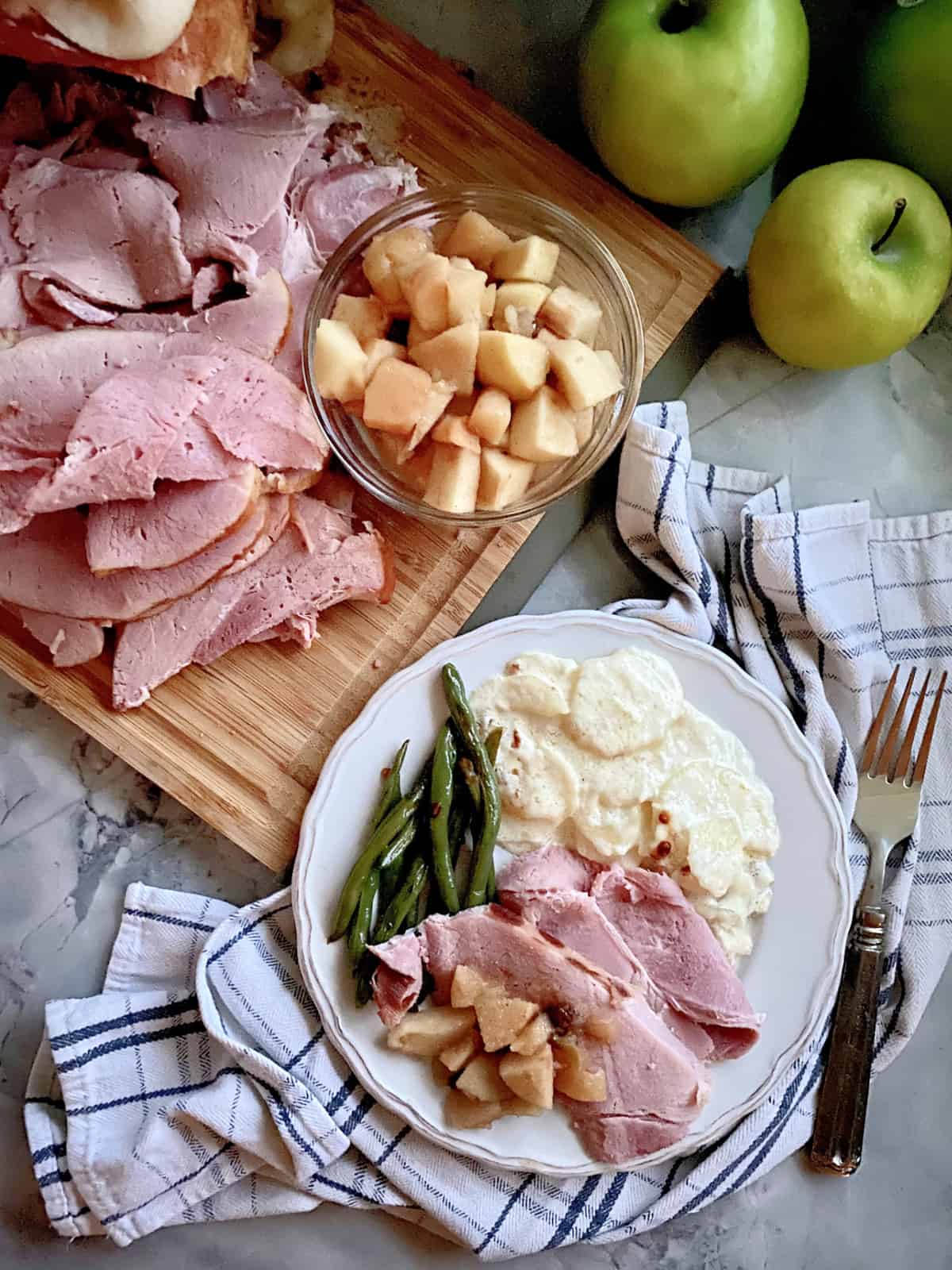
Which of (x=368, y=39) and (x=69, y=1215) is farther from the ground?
(x=368, y=39)

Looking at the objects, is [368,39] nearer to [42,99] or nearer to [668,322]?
[42,99]

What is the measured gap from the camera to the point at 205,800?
1.97 meters

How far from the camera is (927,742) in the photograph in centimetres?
204

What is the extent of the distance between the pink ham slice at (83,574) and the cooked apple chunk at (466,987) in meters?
0.78

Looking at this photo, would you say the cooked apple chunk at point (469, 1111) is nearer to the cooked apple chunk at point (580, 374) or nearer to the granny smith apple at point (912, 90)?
the cooked apple chunk at point (580, 374)

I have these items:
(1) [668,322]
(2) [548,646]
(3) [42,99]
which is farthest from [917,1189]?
(3) [42,99]

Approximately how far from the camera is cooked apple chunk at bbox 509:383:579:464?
183cm

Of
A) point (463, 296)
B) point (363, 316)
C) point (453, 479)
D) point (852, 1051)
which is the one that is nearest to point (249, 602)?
point (453, 479)

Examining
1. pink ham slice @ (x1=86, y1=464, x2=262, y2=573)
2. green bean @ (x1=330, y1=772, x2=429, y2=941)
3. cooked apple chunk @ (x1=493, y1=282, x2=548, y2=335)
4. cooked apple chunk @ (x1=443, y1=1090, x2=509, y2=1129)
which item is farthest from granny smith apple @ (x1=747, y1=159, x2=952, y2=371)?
cooked apple chunk @ (x1=443, y1=1090, x2=509, y2=1129)

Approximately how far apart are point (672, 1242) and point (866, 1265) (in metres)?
0.38

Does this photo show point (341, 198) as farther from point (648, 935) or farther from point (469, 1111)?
point (469, 1111)

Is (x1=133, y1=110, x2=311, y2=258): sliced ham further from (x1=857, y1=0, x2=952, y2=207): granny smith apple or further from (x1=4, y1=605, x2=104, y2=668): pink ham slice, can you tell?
(x1=857, y1=0, x2=952, y2=207): granny smith apple

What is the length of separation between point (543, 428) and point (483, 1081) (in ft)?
3.56

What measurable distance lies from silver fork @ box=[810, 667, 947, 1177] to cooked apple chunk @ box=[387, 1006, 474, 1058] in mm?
696
